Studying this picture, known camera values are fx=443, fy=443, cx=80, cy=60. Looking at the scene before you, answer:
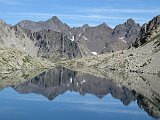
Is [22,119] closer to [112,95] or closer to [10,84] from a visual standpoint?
[112,95]

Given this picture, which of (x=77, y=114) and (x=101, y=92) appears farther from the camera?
(x=101, y=92)

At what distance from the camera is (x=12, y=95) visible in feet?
506

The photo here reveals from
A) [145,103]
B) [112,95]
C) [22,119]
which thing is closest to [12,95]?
[112,95]

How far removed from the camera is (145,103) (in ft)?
412

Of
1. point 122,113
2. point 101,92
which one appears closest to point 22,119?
point 122,113

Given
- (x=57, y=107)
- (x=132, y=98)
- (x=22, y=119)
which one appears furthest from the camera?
(x=132, y=98)

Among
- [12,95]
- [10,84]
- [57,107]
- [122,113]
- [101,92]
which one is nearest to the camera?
[122,113]

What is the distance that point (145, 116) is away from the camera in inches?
3971

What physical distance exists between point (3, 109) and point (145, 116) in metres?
35.3

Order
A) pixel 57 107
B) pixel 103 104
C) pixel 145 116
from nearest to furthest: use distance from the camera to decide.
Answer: pixel 145 116 → pixel 57 107 → pixel 103 104

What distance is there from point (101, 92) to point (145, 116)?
240 feet

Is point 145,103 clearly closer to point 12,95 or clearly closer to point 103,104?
point 103,104

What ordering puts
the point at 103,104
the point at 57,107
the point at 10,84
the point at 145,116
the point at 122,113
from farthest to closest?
the point at 10,84 < the point at 103,104 < the point at 57,107 < the point at 122,113 < the point at 145,116

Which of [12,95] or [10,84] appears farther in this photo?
[10,84]
